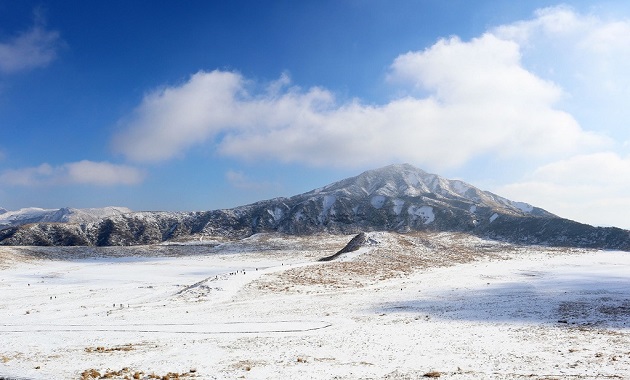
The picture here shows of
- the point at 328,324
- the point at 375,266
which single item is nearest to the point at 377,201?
the point at 375,266

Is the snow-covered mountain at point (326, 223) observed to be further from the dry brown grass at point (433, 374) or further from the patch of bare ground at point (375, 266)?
the dry brown grass at point (433, 374)

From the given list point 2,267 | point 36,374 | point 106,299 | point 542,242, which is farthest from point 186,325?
point 542,242

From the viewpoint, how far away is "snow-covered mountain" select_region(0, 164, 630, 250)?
10800 cm

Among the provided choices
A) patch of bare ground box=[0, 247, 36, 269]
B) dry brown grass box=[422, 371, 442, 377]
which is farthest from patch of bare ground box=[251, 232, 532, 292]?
patch of bare ground box=[0, 247, 36, 269]

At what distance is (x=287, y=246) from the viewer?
90.2m

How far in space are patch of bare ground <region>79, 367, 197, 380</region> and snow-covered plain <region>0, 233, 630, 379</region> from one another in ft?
0.33

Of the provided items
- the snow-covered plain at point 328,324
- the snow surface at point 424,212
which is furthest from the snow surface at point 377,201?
the snow-covered plain at point 328,324

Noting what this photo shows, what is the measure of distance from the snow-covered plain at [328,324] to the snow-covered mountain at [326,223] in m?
63.2

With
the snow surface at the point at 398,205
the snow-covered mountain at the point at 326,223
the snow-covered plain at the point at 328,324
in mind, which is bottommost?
the snow-covered plain at the point at 328,324

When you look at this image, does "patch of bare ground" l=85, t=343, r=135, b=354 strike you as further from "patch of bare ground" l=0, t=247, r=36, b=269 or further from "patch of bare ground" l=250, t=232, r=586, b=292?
"patch of bare ground" l=0, t=247, r=36, b=269

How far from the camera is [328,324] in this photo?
22.0 metres

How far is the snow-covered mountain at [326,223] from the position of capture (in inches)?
4252

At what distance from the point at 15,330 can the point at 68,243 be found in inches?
4726

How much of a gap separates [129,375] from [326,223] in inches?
5421
